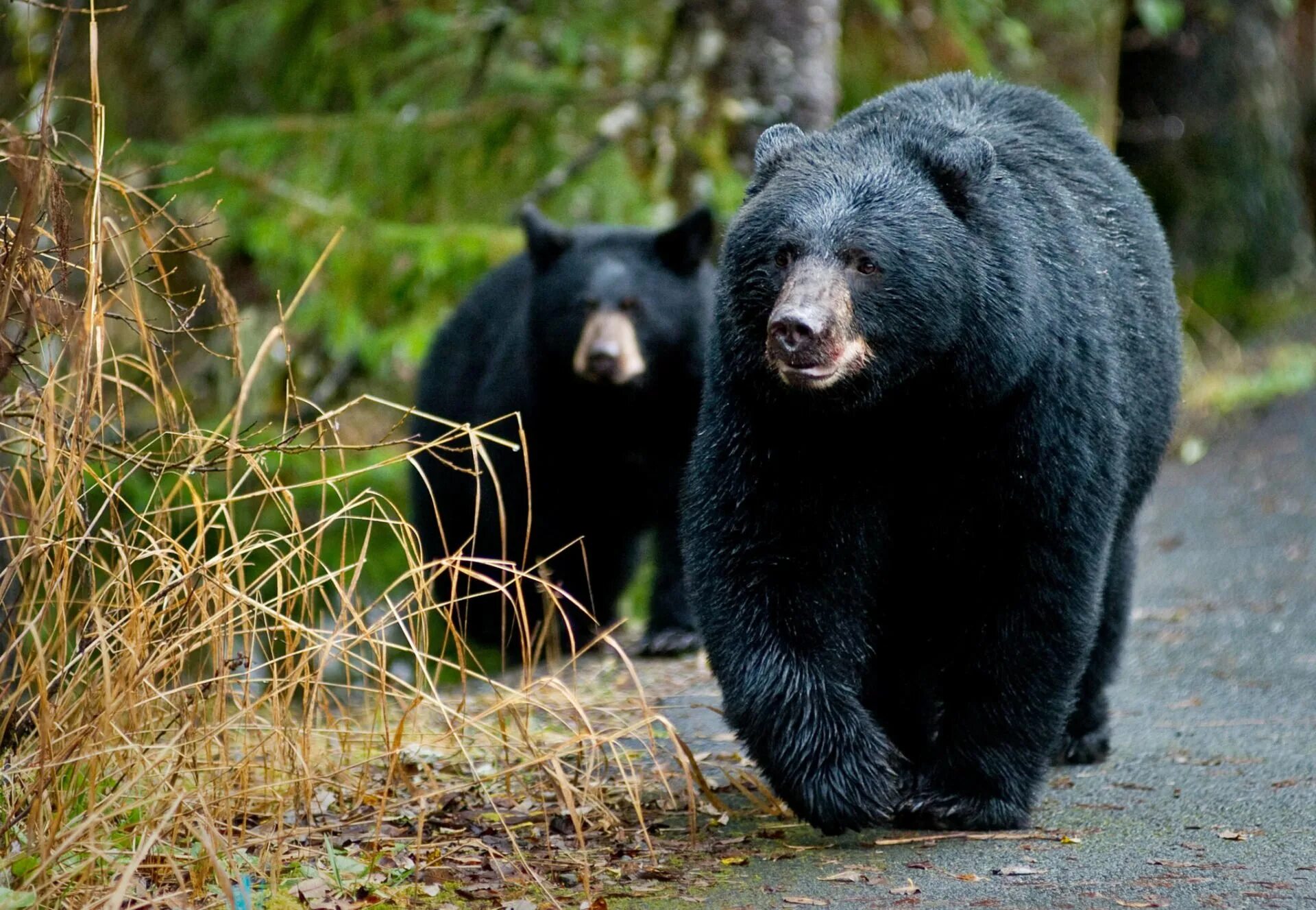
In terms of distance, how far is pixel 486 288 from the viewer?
880cm

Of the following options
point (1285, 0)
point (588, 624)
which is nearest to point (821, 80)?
point (588, 624)

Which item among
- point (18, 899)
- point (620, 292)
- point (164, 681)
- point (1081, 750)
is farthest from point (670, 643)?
point (18, 899)

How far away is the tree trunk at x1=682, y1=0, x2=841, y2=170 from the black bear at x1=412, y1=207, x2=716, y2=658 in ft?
4.74

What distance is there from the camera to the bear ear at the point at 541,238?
804 cm

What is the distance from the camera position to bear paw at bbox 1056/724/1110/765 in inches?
207

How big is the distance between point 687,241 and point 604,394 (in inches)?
36.5

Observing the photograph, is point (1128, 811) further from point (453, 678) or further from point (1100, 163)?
point (453, 678)

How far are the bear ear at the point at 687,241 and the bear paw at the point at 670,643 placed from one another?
6.20 ft

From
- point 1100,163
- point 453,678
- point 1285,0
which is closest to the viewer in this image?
point 1100,163

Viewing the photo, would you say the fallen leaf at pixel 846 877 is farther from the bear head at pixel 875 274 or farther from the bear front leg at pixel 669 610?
the bear front leg at pixel 669 610

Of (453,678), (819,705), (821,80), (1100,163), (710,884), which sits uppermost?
(821,80)

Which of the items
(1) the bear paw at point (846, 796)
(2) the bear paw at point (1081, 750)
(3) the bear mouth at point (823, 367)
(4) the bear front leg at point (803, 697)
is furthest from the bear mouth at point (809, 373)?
(2) the bear paw at point (1081, 750)

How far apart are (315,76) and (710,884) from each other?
28.0 feet

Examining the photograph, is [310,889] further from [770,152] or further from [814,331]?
[770,152]
